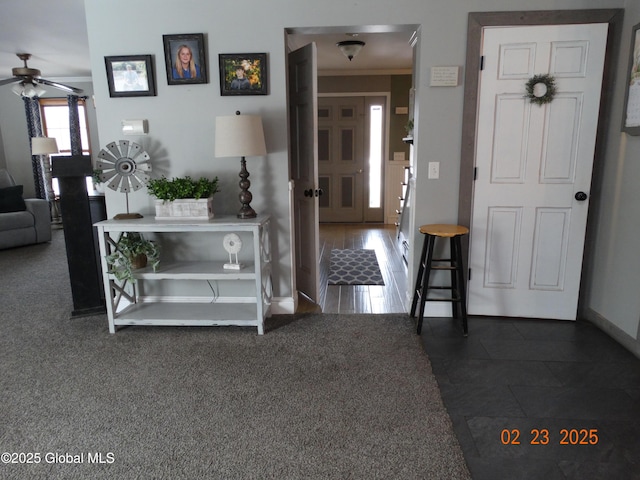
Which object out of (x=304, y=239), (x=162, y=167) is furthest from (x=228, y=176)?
(x=304, y=239)

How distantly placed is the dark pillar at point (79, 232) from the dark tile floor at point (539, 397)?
249 centimetres

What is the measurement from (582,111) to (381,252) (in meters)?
2.78

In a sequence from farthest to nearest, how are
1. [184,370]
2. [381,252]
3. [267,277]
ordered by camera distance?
[381,252] → [267,277] → [184,370]

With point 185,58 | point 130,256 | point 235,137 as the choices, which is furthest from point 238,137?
point 130,256

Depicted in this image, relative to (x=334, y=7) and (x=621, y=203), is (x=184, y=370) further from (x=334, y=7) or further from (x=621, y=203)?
(x=621, y=203)

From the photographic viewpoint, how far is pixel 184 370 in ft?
7.90

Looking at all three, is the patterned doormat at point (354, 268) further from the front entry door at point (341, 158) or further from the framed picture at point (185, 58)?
the framed picture at point (185, 58)

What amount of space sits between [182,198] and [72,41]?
3199mm

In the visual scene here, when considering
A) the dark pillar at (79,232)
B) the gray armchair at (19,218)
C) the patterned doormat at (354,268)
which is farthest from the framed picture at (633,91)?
the gray armchair at (19,218)

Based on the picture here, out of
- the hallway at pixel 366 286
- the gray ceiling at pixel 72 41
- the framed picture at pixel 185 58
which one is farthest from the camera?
the gray ceiling at pixel 72 41

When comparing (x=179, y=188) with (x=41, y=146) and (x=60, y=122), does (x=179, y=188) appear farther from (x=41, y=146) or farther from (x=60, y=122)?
(x=60, y=122)

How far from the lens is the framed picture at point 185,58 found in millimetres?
2869

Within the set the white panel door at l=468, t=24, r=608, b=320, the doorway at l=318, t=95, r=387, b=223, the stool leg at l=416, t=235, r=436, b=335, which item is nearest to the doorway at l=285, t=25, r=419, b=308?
the white panel door at l=468, t=24, r=608, b=320

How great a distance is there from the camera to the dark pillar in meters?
3.05
